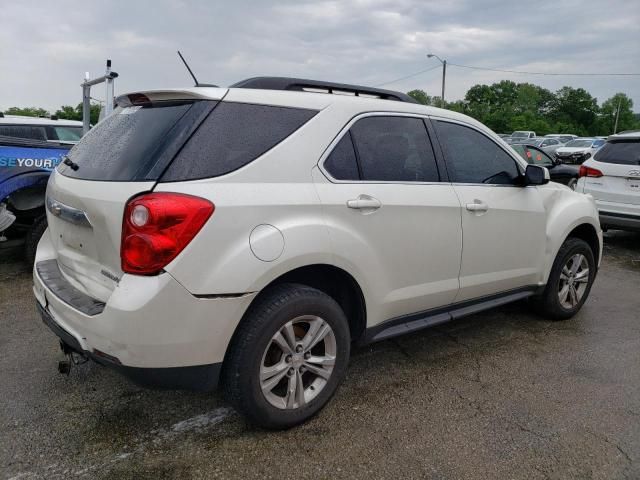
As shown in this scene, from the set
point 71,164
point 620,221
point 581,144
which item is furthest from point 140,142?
point 581,144

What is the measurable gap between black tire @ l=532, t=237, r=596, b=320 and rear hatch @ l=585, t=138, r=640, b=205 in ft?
10.4

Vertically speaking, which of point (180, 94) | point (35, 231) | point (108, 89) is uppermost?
point (108, 89)

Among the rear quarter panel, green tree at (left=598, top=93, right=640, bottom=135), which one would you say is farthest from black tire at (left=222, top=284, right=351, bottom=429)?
green tree at (left=598, top=93, right=640, bottom=135)

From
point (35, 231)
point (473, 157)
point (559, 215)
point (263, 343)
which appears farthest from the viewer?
point (35, 231)

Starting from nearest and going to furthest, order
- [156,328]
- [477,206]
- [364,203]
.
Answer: [156,328] < [364,203] < [477,206]

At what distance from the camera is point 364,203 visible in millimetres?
2719

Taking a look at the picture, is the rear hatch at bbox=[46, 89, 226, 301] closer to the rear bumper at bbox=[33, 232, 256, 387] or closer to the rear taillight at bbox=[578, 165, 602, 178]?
the rear bumper at bbox=[33, 232, 256, 387]

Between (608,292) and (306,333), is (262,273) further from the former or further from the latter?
(608,292)

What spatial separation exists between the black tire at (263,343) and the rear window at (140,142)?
786 mm

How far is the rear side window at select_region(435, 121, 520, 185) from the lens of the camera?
336 cm

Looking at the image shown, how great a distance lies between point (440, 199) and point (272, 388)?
1.51 meters

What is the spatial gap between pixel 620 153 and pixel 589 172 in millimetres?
462

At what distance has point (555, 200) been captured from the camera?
13.5 ft

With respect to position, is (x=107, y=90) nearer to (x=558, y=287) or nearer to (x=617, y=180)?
(x=558, y=287)
